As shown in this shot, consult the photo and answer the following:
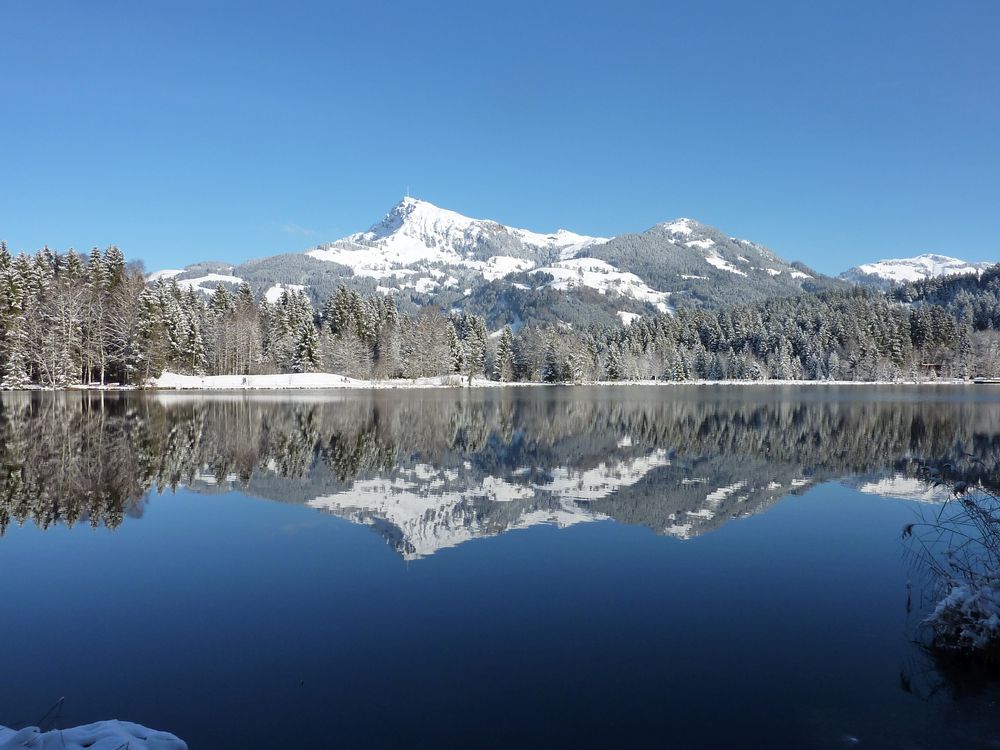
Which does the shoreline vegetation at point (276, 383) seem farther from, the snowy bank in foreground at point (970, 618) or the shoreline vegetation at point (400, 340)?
the snowy bank in foreground at point (970, 618)

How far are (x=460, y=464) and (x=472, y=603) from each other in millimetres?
12671

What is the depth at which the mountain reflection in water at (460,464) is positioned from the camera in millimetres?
14727

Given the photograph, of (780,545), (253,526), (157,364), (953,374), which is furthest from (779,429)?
(953,374)

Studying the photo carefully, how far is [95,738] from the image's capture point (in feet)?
16.2

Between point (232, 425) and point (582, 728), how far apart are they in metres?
30.4

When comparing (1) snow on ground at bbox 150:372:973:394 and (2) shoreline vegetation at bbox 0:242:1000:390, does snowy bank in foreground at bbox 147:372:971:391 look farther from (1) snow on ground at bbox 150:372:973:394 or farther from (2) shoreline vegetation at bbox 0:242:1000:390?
(2) shoreline vegetation at bbox 0:242:1000:390

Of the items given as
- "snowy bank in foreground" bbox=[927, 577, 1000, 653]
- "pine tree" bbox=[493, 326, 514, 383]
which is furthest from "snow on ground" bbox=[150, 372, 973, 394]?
"snowy bank in foreground" bbox=[927, 577, 1000, 653]

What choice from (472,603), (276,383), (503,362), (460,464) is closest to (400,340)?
(503,362)

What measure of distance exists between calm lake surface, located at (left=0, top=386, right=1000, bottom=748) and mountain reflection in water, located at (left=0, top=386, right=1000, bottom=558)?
0.54 ft

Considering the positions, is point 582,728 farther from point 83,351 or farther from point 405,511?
point 83,351

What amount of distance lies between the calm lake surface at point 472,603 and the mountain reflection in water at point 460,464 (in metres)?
0.17

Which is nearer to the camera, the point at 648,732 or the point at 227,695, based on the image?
the point at 648,732

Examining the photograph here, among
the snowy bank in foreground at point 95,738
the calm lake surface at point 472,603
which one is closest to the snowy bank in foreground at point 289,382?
the calm lake surface at point 472,603

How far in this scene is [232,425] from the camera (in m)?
32.5
